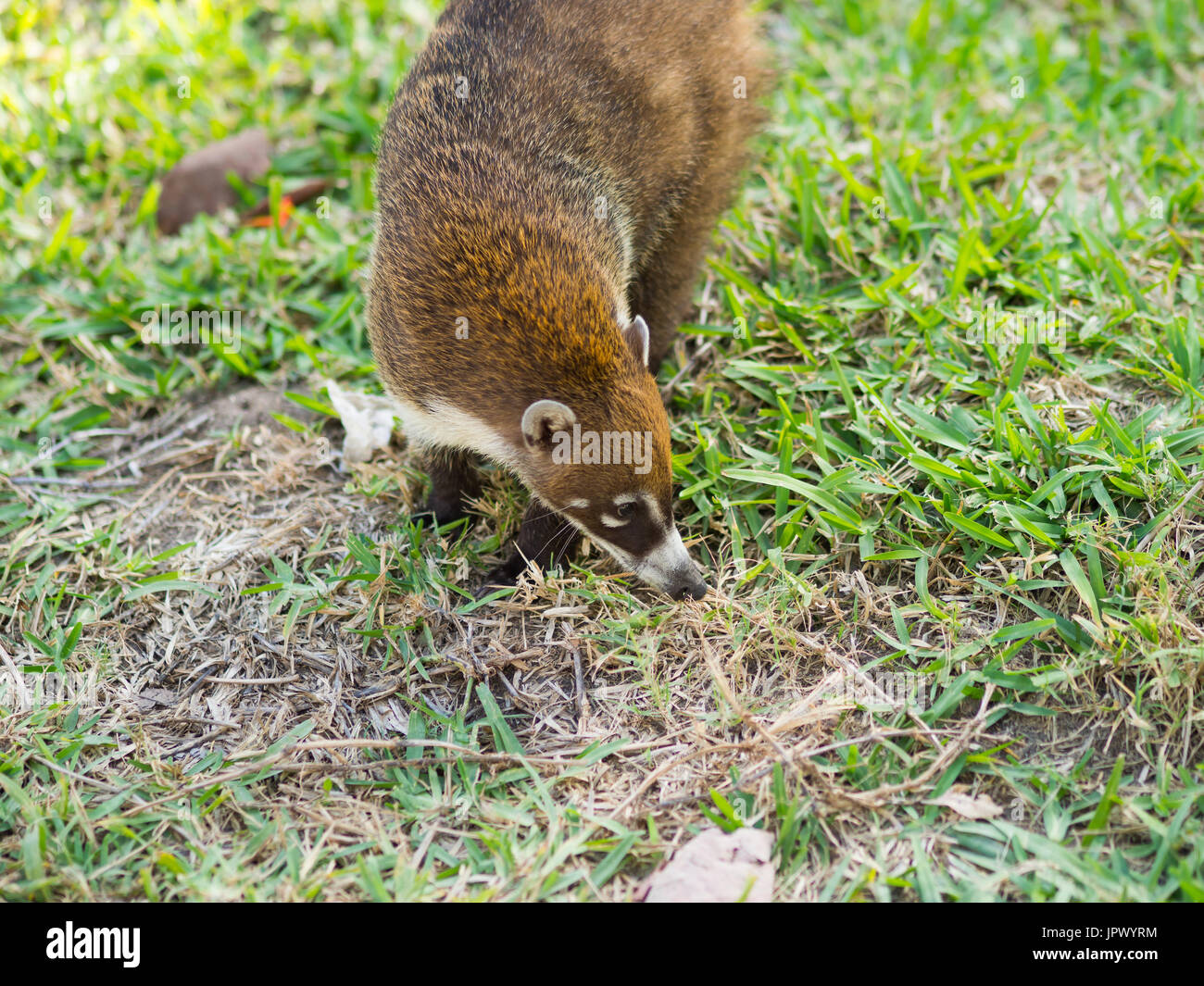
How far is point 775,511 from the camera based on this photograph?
3.67 m

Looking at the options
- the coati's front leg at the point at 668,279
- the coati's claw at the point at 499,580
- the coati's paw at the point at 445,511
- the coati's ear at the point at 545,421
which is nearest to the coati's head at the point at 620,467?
the coati's ear at the point at 545,421

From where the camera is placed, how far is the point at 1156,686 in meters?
2.90

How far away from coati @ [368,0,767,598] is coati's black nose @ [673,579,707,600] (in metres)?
0.02

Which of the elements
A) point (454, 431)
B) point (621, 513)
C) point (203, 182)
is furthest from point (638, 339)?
point (203, 182)

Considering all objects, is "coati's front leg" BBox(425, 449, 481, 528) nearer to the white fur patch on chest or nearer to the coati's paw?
the coati's paw

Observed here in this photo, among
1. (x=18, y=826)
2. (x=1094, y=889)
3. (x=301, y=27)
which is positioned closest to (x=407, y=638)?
(x=18, y=826)

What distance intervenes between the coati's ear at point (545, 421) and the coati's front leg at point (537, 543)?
40 centimetres

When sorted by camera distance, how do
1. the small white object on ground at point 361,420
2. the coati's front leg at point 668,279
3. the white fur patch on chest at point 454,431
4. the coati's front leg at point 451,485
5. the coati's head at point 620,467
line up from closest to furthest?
the coati's head at point 620,467
the white fur patch on chest at point 454,431
the coati's front leg at point 451,485
the small white object on ground at point 361,420
the coati's front leg at point 668,279

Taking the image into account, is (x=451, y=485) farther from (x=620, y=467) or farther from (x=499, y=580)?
(x=620, y=467)

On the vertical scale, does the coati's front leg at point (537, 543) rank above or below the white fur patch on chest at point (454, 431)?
below

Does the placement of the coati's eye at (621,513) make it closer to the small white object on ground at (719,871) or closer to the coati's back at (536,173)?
the coati's back at (536,173)

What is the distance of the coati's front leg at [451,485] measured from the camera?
147 inches

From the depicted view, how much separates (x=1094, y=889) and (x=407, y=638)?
2301 mm
